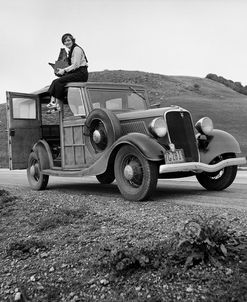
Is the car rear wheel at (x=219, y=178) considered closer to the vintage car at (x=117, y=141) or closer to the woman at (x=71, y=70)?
the vintage car at (x=117, y=141)

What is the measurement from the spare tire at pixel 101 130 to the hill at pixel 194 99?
1479cm

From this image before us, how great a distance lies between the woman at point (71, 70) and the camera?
8070 millimetres

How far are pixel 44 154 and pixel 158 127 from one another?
2.92 m

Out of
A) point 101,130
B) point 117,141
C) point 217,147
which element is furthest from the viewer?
point 217,147

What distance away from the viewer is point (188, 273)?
3.23 metres

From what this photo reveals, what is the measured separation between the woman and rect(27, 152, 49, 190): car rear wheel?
4.77 feet

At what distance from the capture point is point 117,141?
6.68 metres

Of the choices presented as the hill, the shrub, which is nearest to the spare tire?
the shrub

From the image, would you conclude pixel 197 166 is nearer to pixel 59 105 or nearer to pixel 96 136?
pixel 96 136

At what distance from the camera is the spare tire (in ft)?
22.8

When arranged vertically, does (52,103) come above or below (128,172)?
above

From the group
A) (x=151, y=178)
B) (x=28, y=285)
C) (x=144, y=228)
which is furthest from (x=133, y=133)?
(x=28, y=285)

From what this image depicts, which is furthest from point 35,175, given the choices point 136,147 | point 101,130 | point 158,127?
point 158,127

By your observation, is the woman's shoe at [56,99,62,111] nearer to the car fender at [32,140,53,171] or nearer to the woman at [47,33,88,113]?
the woman at [47,33,88,113]
